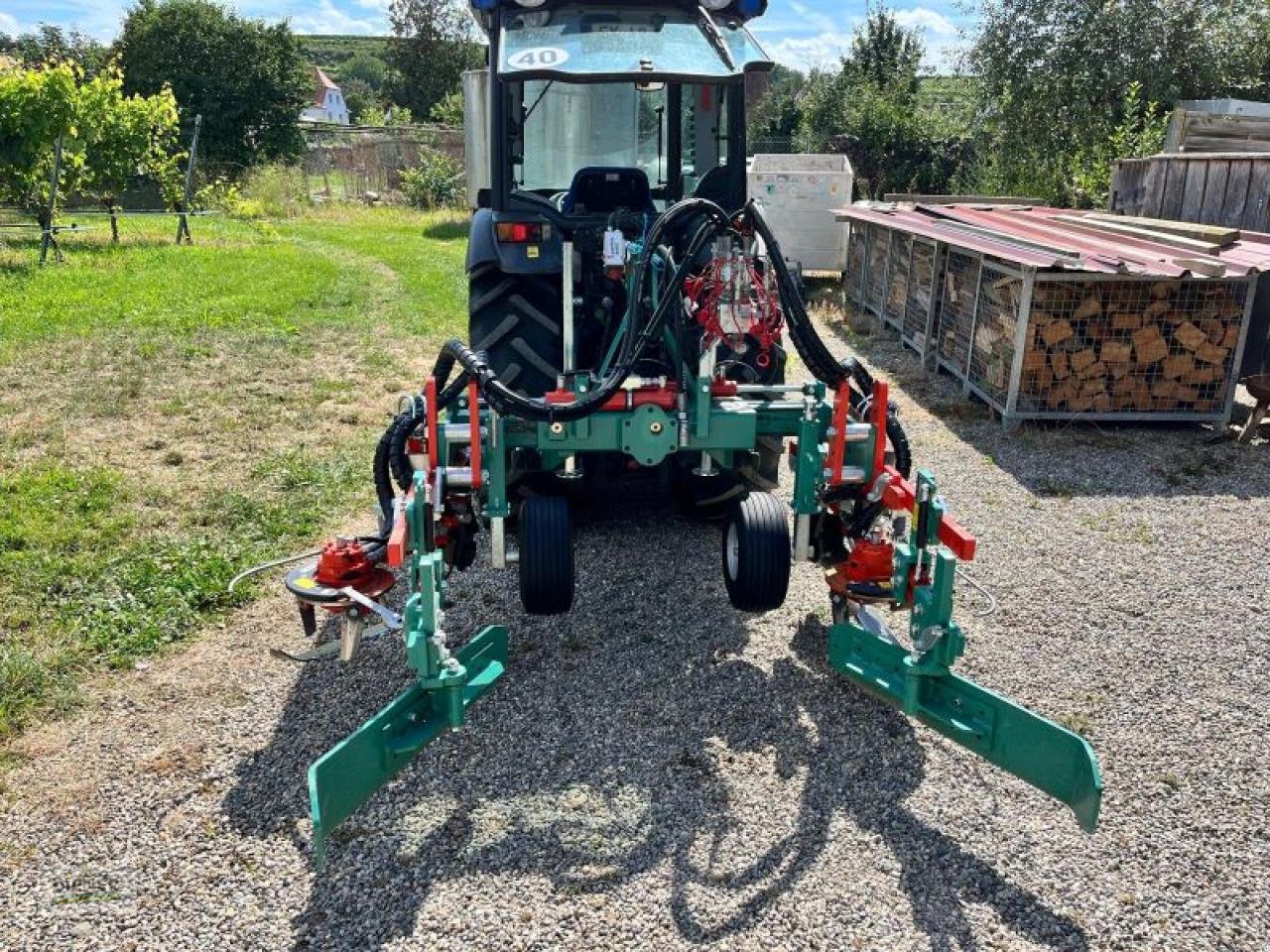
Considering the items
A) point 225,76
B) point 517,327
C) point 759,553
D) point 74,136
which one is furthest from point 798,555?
point 225,76

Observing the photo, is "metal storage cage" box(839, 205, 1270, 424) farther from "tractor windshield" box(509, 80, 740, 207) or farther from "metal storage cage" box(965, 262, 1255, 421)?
"tractor windshield" box(509, 80, 740, 207)

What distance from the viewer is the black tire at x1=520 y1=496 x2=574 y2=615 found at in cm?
371

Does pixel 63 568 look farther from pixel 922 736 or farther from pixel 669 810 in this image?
pixel 922 736

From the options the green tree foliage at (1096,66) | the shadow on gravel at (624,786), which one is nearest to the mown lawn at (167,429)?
the shadow on gravel at (624,786)

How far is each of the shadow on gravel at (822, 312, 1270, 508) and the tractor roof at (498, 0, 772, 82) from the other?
3248 millimetres

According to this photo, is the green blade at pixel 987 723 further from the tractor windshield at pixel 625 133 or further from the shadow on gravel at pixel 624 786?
the tractor windshield at pixel 625 133

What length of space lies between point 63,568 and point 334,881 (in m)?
2.53

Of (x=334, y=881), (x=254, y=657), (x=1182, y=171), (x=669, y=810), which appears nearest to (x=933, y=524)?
(x=669, y=810)

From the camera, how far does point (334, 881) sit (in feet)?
9.11

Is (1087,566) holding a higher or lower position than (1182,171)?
lower

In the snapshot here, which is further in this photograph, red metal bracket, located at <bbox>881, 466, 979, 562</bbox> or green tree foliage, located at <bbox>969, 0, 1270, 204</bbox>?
green tree foliage, located at <bbox>969, 0, 1270, 204</bbox>

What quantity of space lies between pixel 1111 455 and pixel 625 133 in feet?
12.4

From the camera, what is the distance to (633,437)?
3.74 m

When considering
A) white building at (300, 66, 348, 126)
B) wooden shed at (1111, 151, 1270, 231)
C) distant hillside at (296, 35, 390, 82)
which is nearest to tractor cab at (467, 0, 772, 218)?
wooden shed at (1111, 151, 1270, 231)
